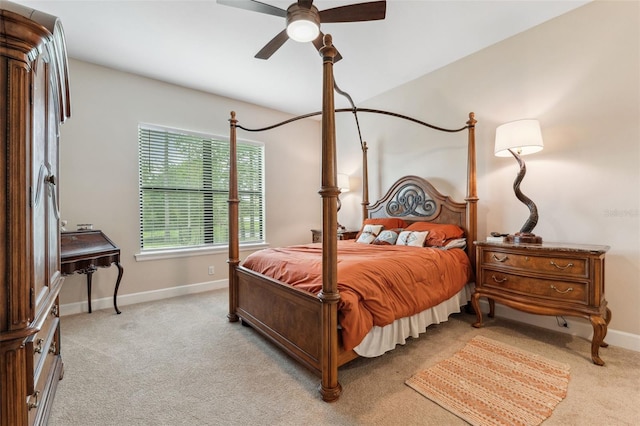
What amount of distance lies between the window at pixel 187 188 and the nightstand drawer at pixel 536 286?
11.2 feet

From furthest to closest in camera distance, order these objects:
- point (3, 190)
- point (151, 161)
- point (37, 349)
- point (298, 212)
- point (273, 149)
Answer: point (298, 212), point (273, 149), point (151, 161), point (37, 349), point (3, 190)

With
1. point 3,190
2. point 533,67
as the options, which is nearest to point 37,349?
point 3,190

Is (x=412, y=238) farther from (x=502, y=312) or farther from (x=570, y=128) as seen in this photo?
(x=570, y=128)

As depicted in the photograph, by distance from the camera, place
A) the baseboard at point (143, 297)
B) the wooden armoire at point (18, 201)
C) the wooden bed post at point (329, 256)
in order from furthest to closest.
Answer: the baseboard at point (143, 297)
the wooden bed post at point (329, 256)
the wooden armoire at point (18, 201)

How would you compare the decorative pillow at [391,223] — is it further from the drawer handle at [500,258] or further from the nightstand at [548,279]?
the drawer handle at [500,258]

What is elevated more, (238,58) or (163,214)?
(238,58)

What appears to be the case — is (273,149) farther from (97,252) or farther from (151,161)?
(97,252)

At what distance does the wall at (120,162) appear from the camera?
3232mm

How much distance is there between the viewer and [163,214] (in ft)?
12.7

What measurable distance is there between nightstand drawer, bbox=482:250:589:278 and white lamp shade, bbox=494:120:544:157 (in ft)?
3.15

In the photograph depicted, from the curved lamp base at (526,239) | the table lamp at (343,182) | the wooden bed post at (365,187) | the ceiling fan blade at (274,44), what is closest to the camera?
the ceiling fan blade at (274,44)

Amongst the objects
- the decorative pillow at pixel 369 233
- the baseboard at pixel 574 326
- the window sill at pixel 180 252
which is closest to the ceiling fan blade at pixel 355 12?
the decorative pillow at pixel 369 233

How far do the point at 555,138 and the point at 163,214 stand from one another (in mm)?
4609

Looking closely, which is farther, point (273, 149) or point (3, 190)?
point (273, 149)
